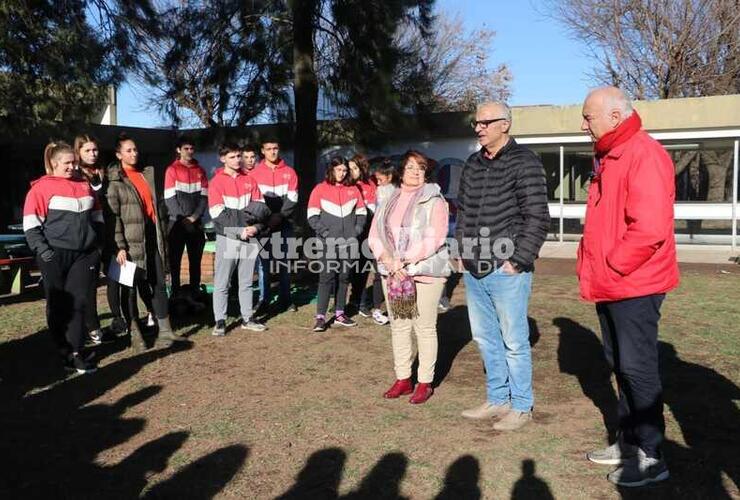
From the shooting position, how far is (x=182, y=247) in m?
8.09

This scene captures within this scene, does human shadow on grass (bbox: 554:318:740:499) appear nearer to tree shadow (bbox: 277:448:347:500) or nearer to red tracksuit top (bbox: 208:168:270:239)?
tree shadow (bbox: 277:448:347:500)

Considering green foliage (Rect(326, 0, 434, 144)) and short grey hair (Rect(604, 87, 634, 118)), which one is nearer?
short grey hair (Rect(604, 87, 634, 118))

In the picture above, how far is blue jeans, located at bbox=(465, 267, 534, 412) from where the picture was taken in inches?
164

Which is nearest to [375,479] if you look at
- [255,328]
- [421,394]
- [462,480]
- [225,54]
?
[462,480]

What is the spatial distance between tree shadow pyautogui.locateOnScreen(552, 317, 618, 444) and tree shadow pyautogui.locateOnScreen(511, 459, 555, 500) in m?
0.74

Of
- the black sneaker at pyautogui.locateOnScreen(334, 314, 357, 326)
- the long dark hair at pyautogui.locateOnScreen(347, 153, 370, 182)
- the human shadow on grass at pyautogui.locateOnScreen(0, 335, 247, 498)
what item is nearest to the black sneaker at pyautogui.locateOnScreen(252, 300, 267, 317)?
the black sneaker at pyautogui.locateOnScreen(334, 314, 357, 326)

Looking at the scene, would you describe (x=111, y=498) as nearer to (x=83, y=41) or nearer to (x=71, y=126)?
(x=83, y=41)

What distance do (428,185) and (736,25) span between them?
22699mm

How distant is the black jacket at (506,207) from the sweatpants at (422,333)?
53 cm

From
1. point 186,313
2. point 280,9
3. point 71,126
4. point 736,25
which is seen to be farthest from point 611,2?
point 186,313

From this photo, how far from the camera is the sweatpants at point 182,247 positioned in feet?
26.2

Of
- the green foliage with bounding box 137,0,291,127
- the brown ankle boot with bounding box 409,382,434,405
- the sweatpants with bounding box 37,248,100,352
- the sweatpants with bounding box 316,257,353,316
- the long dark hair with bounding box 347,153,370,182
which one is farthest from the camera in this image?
the green foliage with bounding box 137,0,291,127

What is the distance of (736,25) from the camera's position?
2283cm

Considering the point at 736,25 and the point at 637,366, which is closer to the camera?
the point at 637,366
